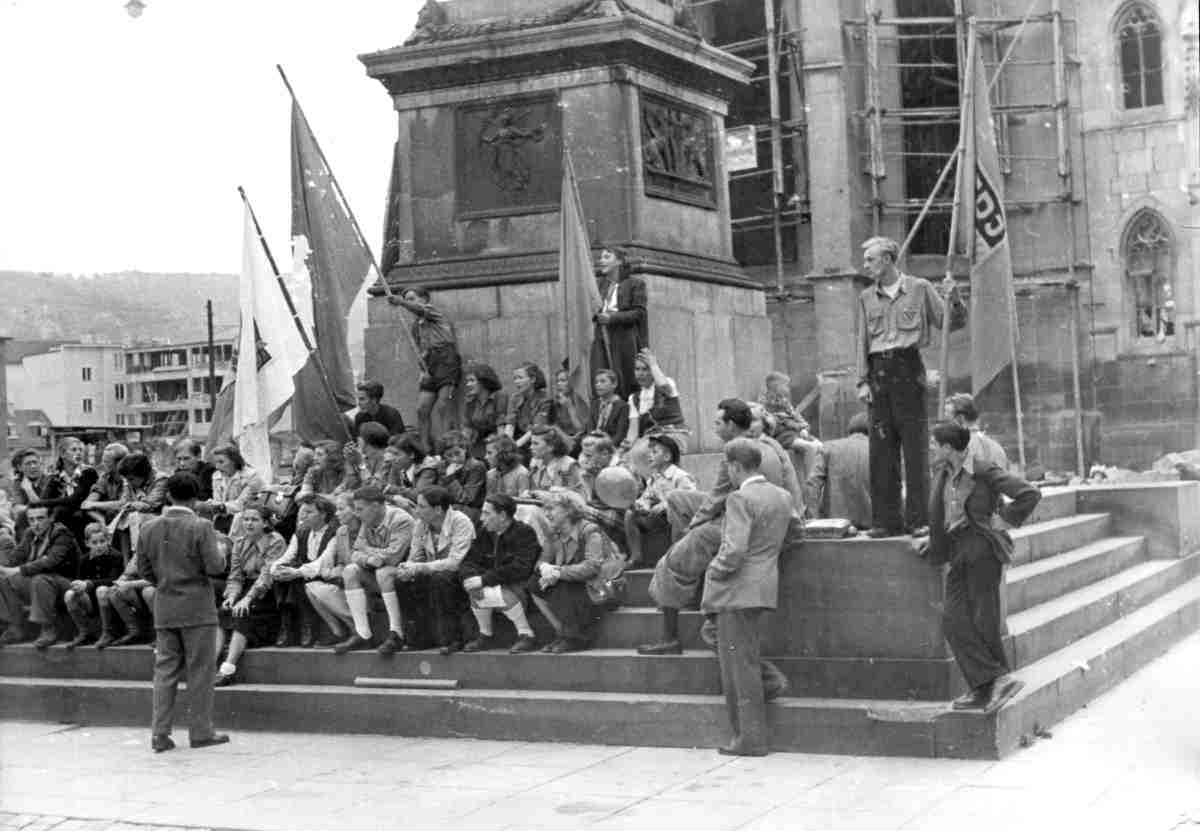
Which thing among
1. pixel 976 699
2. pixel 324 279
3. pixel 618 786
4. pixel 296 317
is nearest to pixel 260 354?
pixel 296 317

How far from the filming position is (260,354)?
1528cm

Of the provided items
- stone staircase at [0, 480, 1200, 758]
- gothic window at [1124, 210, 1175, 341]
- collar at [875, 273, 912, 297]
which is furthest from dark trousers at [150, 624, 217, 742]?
gothic window at [1124, 210, 1175, 341]

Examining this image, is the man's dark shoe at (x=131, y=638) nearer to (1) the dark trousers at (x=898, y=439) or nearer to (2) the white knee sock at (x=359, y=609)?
(2) the white knee sock at (x=359, y=609)

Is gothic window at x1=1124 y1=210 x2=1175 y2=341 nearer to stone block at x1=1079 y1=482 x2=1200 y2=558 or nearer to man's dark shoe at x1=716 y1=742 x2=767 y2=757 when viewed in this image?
stone block at x1=1079 y1=482 x2=1200 y2=558

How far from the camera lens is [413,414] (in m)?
15.1

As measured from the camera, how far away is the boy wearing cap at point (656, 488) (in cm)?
1175

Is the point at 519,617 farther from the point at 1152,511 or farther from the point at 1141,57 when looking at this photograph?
the point at 1141,57

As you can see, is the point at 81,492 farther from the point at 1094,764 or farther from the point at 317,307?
the point at 1094,764

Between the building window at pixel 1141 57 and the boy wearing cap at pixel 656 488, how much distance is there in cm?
2947

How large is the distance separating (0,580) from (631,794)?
7.67 metres

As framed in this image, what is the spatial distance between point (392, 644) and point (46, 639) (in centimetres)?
394

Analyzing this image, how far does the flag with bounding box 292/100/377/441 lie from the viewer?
1562 centimetres

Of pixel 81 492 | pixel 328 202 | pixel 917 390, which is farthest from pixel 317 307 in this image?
pixel 917 390

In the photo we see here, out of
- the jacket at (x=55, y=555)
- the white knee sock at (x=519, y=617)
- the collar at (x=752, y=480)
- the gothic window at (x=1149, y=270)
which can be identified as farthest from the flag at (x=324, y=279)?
the gothic window at (x=1149, y=270)
